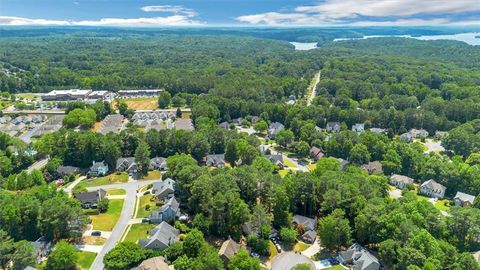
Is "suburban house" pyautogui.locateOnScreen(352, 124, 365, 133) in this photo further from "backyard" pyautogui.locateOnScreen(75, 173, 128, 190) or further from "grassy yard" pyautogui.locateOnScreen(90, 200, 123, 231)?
"grassy yard" pyautogui.locateOnScreen(90, 200, 123, 231)

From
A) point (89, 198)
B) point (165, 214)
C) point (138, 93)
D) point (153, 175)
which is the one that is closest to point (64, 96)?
point (138, 93)

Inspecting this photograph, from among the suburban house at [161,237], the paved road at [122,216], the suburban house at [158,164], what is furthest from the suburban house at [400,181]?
the paved road at [122,216]

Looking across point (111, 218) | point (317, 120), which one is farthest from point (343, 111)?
point (111, 218)

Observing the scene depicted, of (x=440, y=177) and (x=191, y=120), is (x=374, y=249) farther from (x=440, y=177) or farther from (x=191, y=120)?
(x=191, y=120)

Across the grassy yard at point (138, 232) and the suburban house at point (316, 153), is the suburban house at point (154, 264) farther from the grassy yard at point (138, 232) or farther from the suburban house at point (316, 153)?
the suburban house at point (316, 153)

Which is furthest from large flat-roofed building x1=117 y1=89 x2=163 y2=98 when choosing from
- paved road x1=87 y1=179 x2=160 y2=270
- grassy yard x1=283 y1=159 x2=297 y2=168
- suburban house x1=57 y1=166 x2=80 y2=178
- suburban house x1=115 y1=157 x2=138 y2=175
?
paved road x1=87 y1=179 x2=160 y2=270

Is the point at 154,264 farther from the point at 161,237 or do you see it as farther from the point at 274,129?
the point at 274,129
